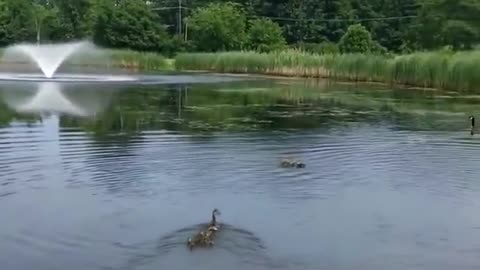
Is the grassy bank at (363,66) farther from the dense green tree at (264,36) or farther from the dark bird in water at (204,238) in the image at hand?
the dark bird in water at (204,238)

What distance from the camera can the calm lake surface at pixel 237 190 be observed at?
394 inches

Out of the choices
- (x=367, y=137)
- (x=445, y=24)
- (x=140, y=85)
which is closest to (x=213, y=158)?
(x=367, y=137)

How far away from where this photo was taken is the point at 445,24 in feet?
186

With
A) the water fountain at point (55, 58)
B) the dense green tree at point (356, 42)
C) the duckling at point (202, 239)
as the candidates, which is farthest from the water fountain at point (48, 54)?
the duckling at point (202, 239)

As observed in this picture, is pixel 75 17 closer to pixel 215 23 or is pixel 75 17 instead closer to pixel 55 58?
pixel 215 23

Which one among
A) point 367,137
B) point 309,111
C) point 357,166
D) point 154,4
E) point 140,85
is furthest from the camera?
Result: point 154,4

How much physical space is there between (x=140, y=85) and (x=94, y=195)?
1106 inches

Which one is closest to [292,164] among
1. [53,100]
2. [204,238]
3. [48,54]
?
[204,238]

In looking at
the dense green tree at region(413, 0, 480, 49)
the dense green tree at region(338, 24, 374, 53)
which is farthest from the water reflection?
the dense green tree at region(413, 0, 480, 49)

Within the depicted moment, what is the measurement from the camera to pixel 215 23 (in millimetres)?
73125

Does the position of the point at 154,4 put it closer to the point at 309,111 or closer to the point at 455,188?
the point at 309,111

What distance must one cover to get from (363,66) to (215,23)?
29073 mm

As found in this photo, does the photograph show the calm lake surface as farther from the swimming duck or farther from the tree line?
the tree line

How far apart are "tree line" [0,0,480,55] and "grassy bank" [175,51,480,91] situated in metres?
9.10
